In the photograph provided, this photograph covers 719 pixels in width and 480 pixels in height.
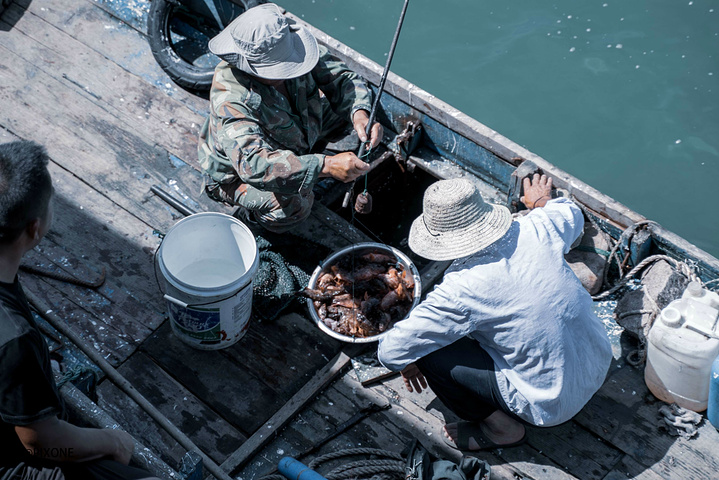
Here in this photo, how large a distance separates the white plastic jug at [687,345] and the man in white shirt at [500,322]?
1.25 ft

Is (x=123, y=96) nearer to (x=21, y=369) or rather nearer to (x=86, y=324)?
(x=86, y=324)

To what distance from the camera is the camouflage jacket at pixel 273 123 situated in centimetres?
398

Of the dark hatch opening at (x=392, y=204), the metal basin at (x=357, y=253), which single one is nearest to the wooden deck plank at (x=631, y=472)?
the metal basin at (x=357, y=253)

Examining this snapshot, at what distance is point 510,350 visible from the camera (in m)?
3.33

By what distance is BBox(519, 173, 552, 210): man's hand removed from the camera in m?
4.25

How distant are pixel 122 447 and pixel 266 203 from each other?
191 cm

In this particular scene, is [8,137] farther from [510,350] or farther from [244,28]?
[510,350]

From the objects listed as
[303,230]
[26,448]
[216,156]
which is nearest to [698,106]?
[303,230]

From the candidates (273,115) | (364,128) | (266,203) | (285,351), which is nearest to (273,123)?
(273,115)

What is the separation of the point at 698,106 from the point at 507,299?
21.3 ft

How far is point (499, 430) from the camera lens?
3.69 metres

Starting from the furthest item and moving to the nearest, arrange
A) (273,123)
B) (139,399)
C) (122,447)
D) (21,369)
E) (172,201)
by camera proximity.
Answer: (172,201)
(273,123)
(139,399)
(122,447)
(21,369)

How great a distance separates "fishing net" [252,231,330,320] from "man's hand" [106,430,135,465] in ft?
4.87

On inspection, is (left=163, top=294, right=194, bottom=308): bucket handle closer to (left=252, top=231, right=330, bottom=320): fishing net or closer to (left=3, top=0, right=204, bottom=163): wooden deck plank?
(left=252, top=231, right=330, bottom=320): fishing net
